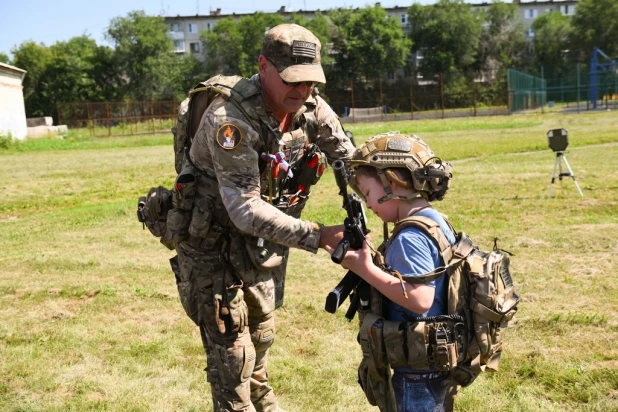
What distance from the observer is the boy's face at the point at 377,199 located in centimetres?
312

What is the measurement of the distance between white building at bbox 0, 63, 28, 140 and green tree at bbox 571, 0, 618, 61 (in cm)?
7142

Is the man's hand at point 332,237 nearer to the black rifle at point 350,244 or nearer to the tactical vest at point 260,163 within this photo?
the black rifle at point 350,244

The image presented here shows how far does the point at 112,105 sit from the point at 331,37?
44.4 meters

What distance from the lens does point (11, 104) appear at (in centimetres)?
3997

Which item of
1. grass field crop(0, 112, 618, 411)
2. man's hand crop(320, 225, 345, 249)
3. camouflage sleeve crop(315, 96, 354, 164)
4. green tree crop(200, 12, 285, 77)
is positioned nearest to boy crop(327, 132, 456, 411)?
man's hand crop(320, 225, 345, 249)

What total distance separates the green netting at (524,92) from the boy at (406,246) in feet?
159

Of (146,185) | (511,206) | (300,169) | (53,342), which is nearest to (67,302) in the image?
Result: (53,342)

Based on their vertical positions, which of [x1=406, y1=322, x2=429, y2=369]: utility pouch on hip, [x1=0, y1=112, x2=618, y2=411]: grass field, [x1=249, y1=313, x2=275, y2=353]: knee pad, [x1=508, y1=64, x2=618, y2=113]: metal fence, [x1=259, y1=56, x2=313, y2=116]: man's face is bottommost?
[x1=0, y1=112, x2=618, y2=411]: grass field

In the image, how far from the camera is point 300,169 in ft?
13.4

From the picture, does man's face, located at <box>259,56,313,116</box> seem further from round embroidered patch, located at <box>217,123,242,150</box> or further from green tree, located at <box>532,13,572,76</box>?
green tree, located at <box>532,13,572,76</box>

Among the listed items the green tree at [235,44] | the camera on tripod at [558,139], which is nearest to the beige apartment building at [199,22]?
the green tree at [235,44]

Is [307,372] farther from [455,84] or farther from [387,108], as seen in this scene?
[455,84]

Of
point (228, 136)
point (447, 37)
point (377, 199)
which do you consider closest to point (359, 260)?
point (377, 199)

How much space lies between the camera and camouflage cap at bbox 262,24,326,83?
11.3ft
